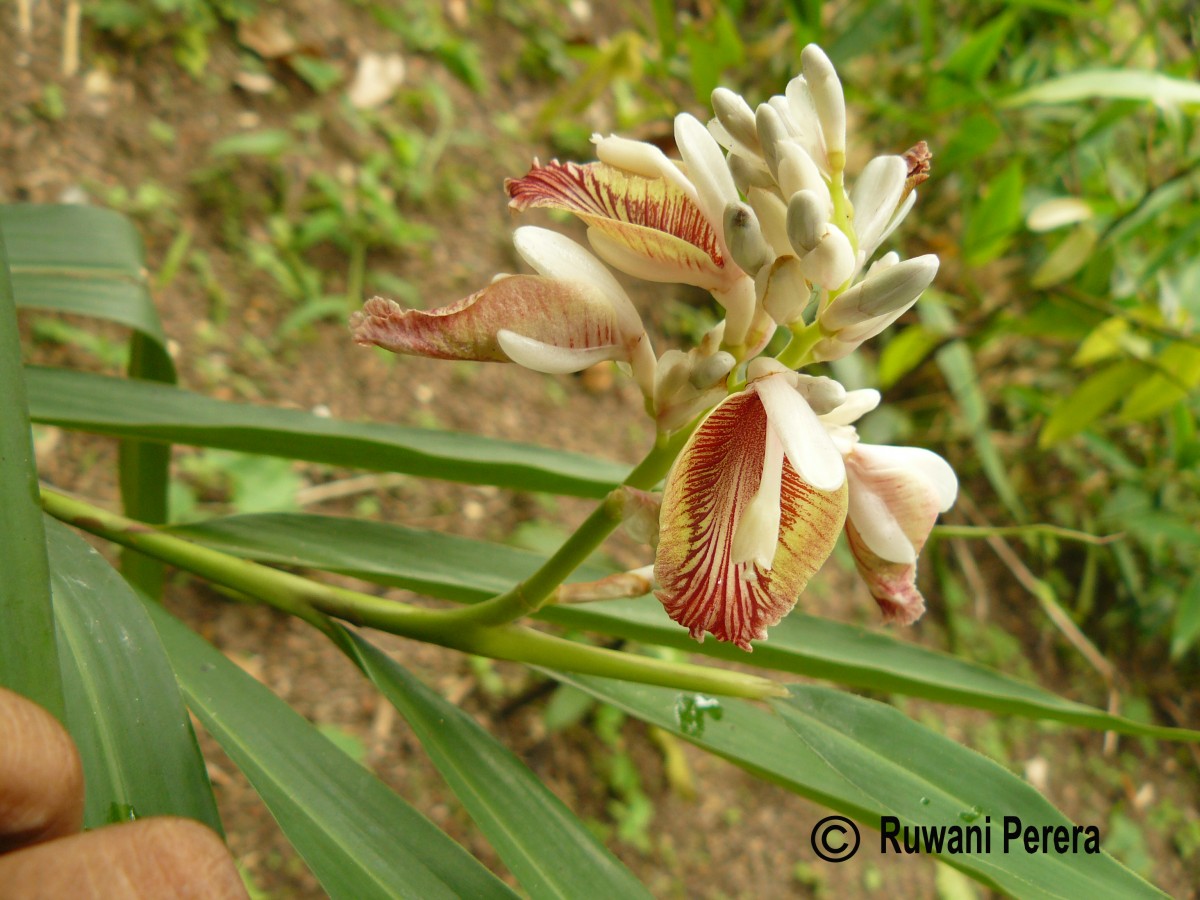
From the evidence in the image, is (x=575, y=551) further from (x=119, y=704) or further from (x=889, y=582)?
(x=119, y=704)

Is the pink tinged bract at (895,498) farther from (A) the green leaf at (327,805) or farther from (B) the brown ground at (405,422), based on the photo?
(B) the brown ground at (405,422)

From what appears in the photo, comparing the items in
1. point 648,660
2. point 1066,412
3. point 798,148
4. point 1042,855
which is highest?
point 798,148

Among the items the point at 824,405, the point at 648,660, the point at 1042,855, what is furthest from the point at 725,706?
the point at 824,405

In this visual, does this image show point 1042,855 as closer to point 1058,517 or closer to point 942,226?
point 1058,517

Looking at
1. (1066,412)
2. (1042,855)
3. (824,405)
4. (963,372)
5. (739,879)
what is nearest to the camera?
(824,405)

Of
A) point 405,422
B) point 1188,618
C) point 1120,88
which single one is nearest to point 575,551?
point 405,422
